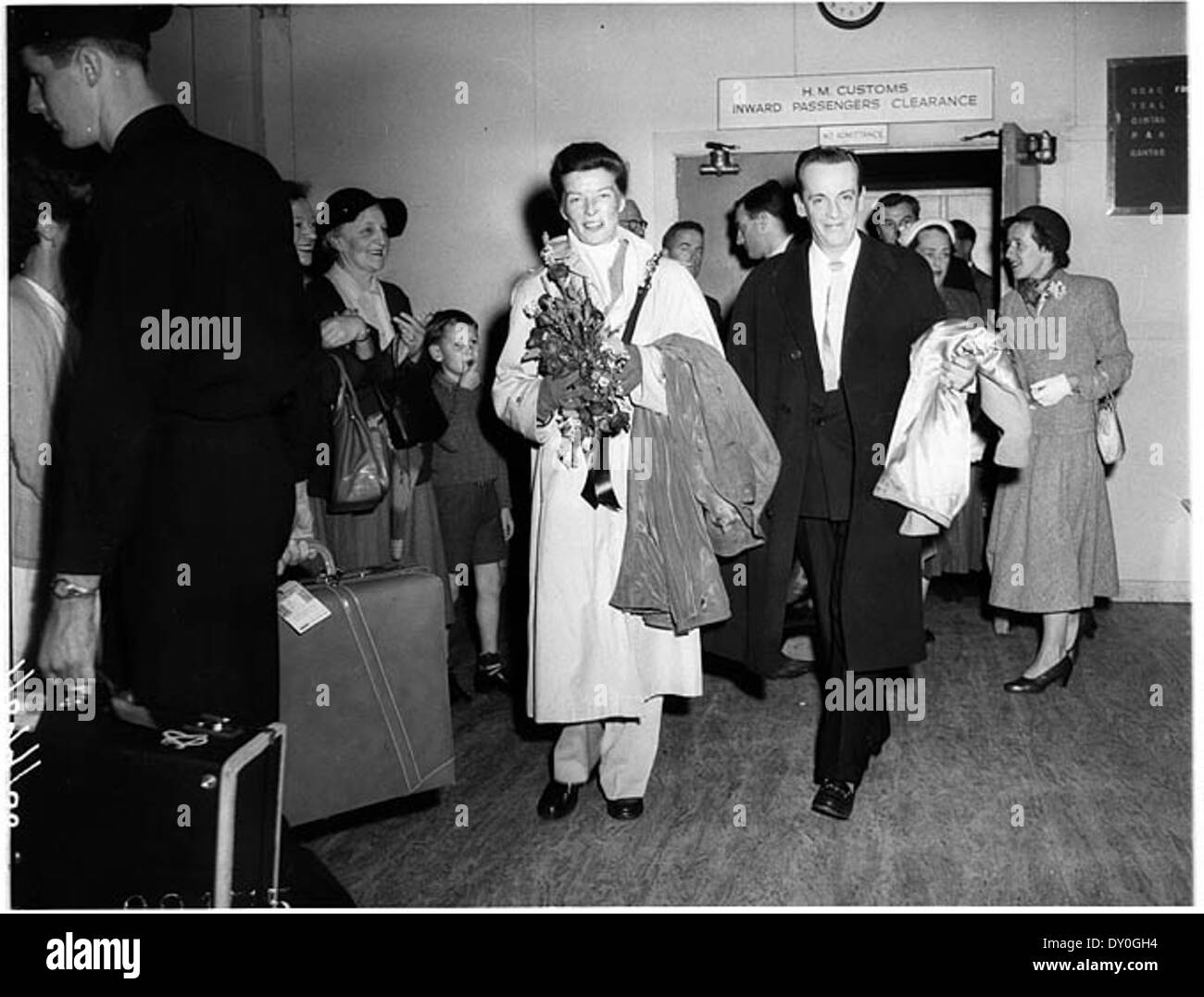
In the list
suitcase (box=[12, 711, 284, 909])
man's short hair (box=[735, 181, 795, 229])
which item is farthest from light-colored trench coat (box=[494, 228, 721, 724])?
man's short hair (box=[735, 181, 795, 229])

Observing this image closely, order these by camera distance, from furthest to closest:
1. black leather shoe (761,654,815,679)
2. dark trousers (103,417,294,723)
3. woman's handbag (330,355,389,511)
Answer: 1. black leather shoe (761,654,815,679)
2. woman's handbag (330,355,389,511)
3. dark trousers (103,417,294,723)

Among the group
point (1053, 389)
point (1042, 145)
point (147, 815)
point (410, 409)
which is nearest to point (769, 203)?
point (1053, 389)

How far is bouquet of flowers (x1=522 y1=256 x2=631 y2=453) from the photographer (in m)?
2.74

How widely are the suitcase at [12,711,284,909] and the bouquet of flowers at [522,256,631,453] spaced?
117 cm

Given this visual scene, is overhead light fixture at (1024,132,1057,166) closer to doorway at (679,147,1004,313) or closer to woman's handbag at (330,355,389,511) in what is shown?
doorway at (679,147,1004,313)

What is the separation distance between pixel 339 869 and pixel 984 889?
1.45 metres

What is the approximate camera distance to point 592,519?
2924 millimetres

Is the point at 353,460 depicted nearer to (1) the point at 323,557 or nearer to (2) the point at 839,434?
(1) the point at 323,557

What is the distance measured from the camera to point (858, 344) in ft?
9.91

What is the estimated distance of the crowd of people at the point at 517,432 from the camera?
6.73 feet

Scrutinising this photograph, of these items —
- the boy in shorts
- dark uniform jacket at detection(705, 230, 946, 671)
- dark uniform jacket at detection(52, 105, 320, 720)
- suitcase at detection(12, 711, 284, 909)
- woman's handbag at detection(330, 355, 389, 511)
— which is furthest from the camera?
the boy in shorts

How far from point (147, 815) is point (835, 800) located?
70.6 inches

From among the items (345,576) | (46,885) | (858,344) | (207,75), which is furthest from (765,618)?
(207,75)

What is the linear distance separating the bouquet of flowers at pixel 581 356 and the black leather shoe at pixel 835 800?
1089mm
